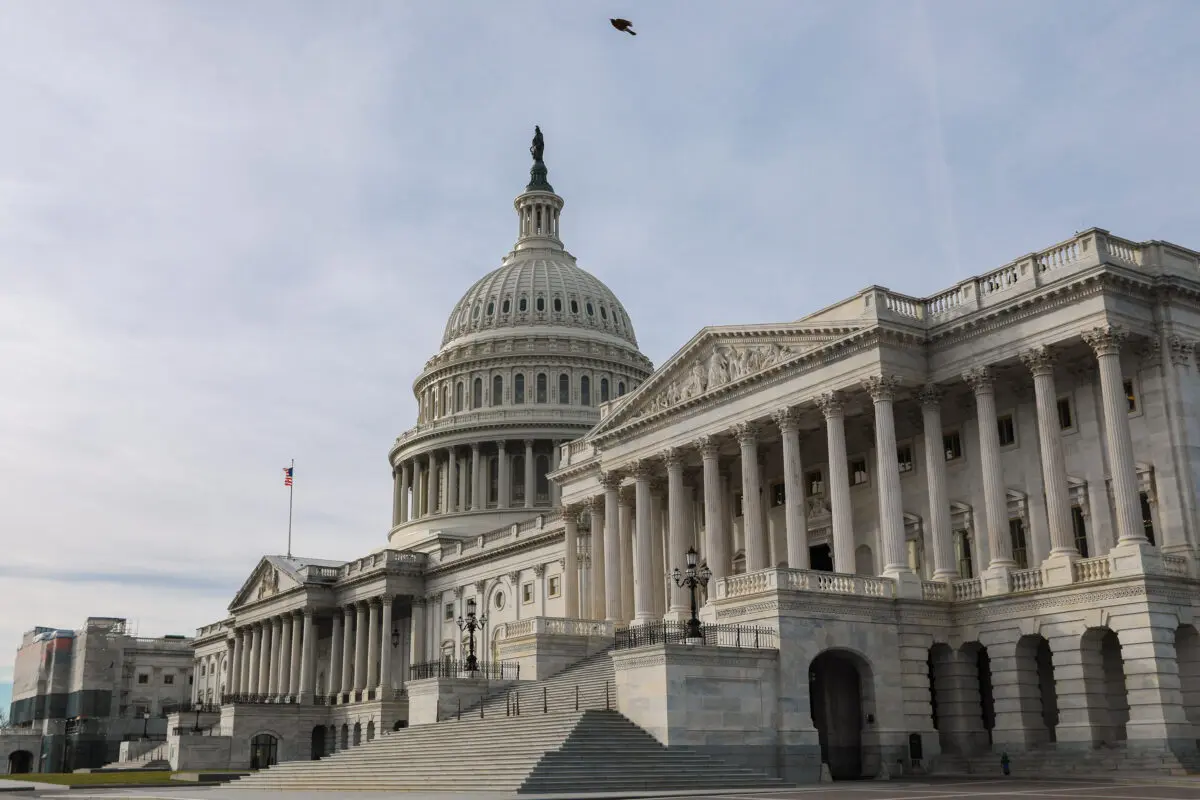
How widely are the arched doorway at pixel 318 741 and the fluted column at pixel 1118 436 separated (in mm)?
74445

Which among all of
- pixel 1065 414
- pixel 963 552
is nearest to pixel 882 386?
pixel 1065 414

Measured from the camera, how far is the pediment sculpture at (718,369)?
190 feet

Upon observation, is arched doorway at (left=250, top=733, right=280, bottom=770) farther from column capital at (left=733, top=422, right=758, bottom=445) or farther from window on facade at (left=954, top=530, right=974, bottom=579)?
window on facade at (left=954, top=530, right=974, bottom=579)

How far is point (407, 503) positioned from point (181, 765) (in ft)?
152

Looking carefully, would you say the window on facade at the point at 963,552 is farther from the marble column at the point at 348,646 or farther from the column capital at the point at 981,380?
the marble column at the point at 348,646

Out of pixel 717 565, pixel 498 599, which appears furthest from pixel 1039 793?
pixel 498 599

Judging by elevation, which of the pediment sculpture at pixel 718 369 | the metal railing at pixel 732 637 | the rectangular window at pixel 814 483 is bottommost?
the metal railing at pixel 732 637

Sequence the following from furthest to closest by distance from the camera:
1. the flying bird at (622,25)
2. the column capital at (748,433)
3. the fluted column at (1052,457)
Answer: the column capital at (748,433) → the fluted column at (1052,457) → the flying bird at (622,25)

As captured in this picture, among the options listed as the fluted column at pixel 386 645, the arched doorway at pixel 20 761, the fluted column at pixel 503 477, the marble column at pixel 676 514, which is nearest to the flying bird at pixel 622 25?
the marble column at pixel 676 514

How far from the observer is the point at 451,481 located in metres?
124

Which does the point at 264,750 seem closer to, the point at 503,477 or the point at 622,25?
the point at 503,477

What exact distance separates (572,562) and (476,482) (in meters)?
49.3

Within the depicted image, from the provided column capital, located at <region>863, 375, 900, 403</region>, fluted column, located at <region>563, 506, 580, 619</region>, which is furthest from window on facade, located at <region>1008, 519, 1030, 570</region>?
fluted column, located at <region>563, 506, 580, 619</region>

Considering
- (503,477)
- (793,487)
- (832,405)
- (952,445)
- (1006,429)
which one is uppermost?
(503,477)
